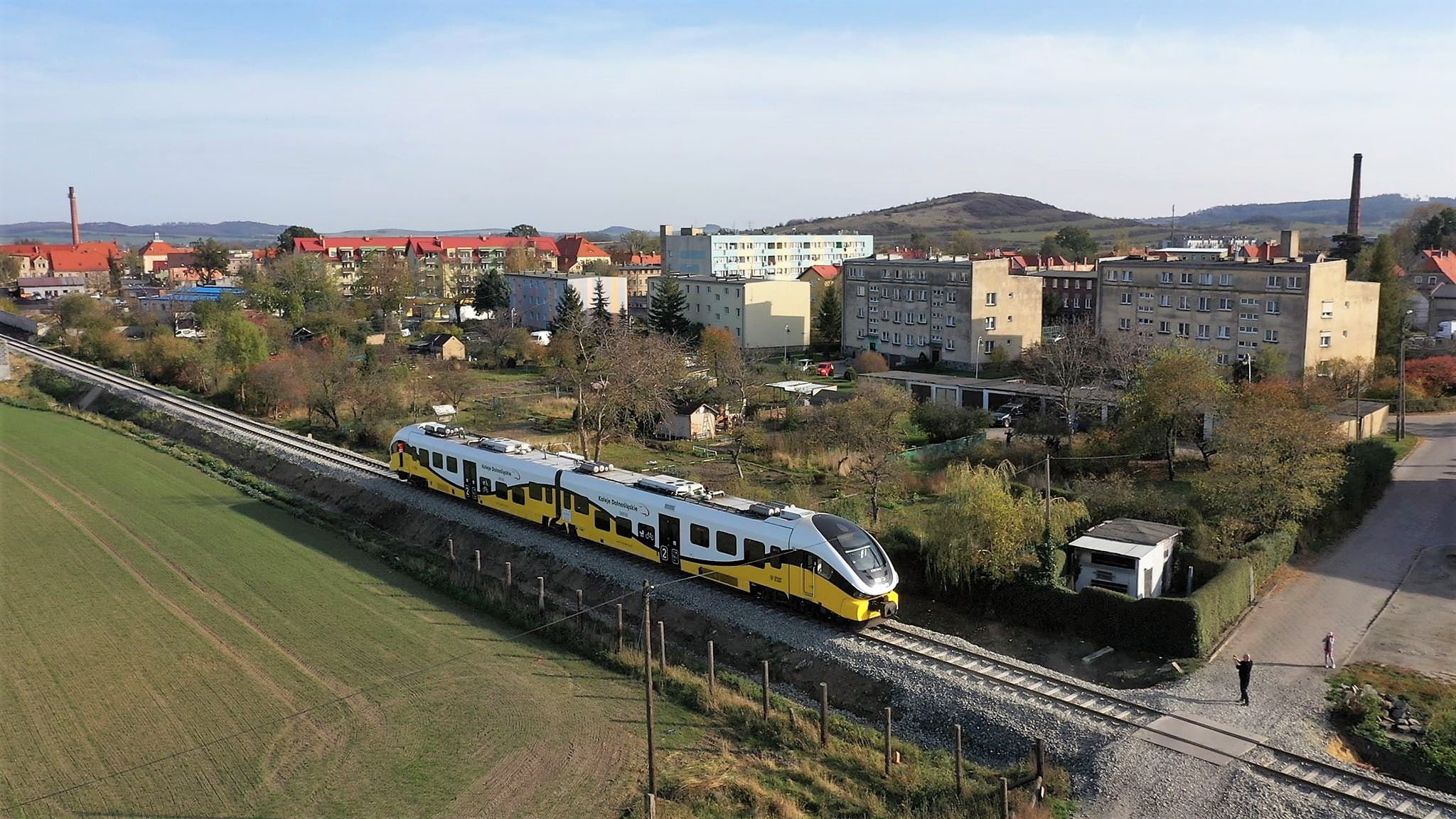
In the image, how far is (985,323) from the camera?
55.1 m

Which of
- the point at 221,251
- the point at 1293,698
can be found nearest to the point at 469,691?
the point at 1293,698

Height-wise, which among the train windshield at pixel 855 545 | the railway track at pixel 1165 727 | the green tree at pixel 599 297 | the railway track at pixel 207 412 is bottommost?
the railway track at pixel 1165 727

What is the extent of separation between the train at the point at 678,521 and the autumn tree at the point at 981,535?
1.78 m

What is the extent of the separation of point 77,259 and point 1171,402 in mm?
131322

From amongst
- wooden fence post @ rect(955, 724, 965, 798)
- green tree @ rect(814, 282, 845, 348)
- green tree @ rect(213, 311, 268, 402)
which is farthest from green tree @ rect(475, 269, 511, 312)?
wooden fence post @ rect(955, 724, 965, 798)

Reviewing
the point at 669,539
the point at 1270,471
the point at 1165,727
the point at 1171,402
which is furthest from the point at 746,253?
the point at 1165,727

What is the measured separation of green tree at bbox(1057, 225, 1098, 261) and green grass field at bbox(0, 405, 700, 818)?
112 m

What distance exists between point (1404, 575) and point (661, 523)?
16.8m

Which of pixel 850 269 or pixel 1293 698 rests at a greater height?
pixel 850 269

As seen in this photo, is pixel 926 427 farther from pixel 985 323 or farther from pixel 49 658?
pixel 49 658

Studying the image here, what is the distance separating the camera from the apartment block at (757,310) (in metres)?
65.0

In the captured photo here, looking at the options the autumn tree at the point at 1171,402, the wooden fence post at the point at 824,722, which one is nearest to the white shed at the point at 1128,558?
the wooden fence post at the point at 824,722

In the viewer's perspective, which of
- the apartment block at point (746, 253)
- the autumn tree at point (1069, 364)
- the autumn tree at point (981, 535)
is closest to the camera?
the autumn tree at point (981, 535)

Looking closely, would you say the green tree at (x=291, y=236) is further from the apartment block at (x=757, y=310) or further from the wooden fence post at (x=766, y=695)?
the wooden fence post at (x=766, y=695)
